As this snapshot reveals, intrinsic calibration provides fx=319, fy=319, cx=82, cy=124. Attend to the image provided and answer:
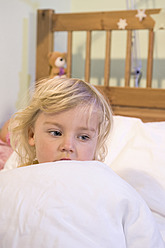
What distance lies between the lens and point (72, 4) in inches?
93.6

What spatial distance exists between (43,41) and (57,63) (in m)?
0.19

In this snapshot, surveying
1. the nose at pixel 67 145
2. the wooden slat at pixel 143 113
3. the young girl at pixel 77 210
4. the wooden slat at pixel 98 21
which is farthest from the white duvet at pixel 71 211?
the wooden slat at pixel 98 21

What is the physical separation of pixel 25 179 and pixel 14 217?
0.07 meters

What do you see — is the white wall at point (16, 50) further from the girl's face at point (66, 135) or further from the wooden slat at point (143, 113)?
the girl's face at point (66, 135)

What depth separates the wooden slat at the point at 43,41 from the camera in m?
1.93

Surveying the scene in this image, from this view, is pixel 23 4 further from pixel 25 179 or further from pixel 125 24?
pixel 25 179

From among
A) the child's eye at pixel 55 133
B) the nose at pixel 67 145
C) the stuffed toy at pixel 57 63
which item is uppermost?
the stuffed toy at pixel 57 63

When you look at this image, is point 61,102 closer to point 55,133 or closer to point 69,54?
point 55,133

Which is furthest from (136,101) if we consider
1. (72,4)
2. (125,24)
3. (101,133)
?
(72,4)

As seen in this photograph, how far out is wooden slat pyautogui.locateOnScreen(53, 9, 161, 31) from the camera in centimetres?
173

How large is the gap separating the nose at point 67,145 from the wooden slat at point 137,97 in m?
1.00

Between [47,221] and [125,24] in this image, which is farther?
[125,24]

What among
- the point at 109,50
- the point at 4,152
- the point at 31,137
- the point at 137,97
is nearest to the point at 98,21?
the point at 109,50

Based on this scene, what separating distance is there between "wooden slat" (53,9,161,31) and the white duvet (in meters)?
1.35
